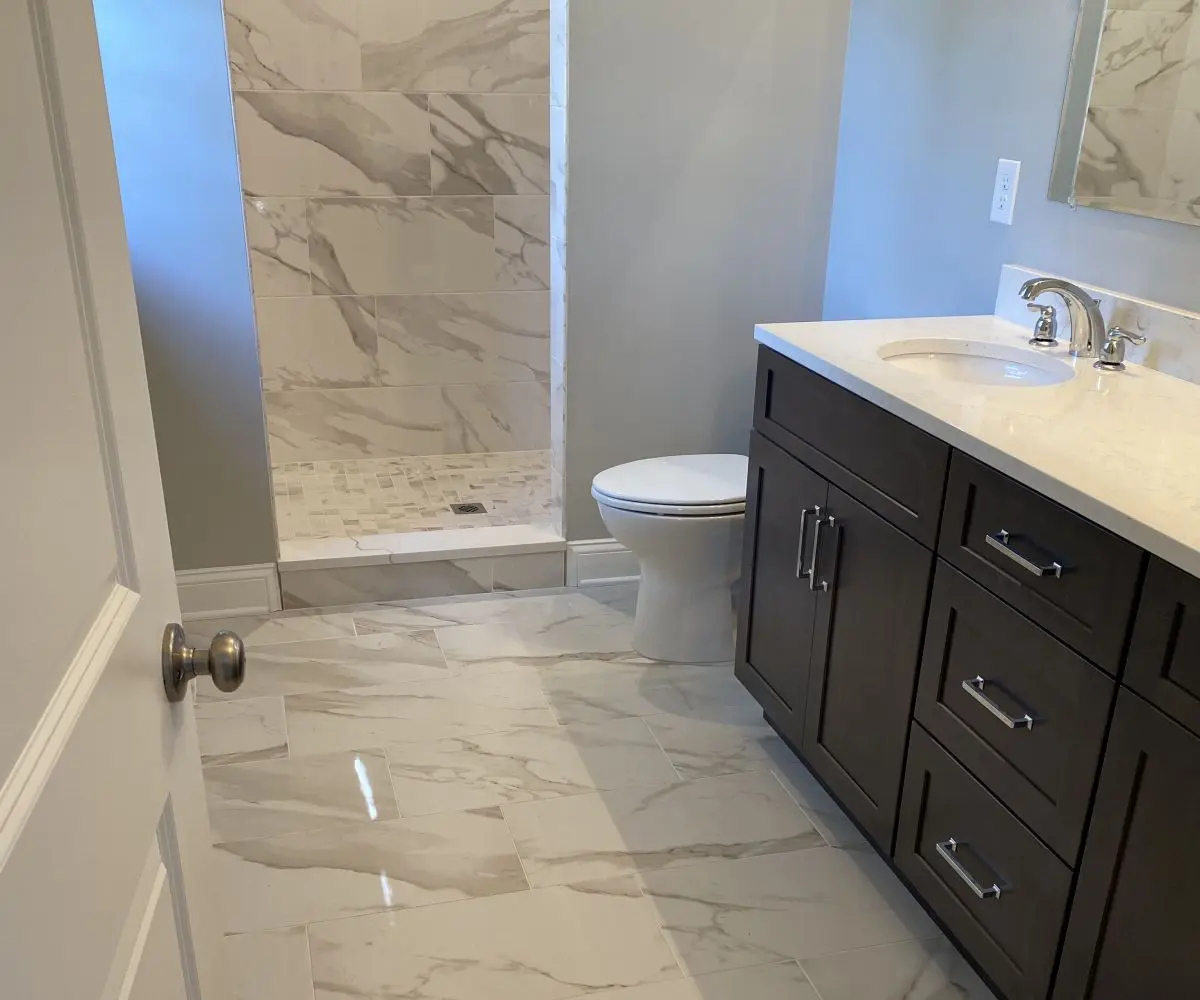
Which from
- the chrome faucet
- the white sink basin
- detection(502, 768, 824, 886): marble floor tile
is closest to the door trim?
detection(502, 768, 824, 886): marble floor tile

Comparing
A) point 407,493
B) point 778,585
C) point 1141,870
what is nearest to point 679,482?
point 778,585

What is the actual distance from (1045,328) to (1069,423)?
1.75 ft

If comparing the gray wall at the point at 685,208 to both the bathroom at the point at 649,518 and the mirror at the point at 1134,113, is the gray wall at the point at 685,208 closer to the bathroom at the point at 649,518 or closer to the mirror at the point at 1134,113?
the bathroom at the point at 649,518

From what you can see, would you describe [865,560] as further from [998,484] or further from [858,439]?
[998,484]

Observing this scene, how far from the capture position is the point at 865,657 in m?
1.99

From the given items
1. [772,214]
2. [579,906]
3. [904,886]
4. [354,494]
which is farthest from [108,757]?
[354,494]

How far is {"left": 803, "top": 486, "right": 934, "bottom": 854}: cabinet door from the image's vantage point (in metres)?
1.86

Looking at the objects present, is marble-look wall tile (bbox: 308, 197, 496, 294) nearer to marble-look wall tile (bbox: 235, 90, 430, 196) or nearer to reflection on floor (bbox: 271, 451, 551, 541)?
marble-look wall tile (bbox: 235, 90, 430, 196)

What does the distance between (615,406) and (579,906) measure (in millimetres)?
1469

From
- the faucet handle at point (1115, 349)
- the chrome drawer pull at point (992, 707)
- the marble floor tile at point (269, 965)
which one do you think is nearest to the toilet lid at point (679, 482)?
the faucet handle at point (1115, 349)

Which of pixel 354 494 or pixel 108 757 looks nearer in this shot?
pixel 108 757

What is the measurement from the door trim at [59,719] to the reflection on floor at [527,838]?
1.24 m

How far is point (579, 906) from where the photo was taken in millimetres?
2020

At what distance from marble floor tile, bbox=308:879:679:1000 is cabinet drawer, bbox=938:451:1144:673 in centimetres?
86
